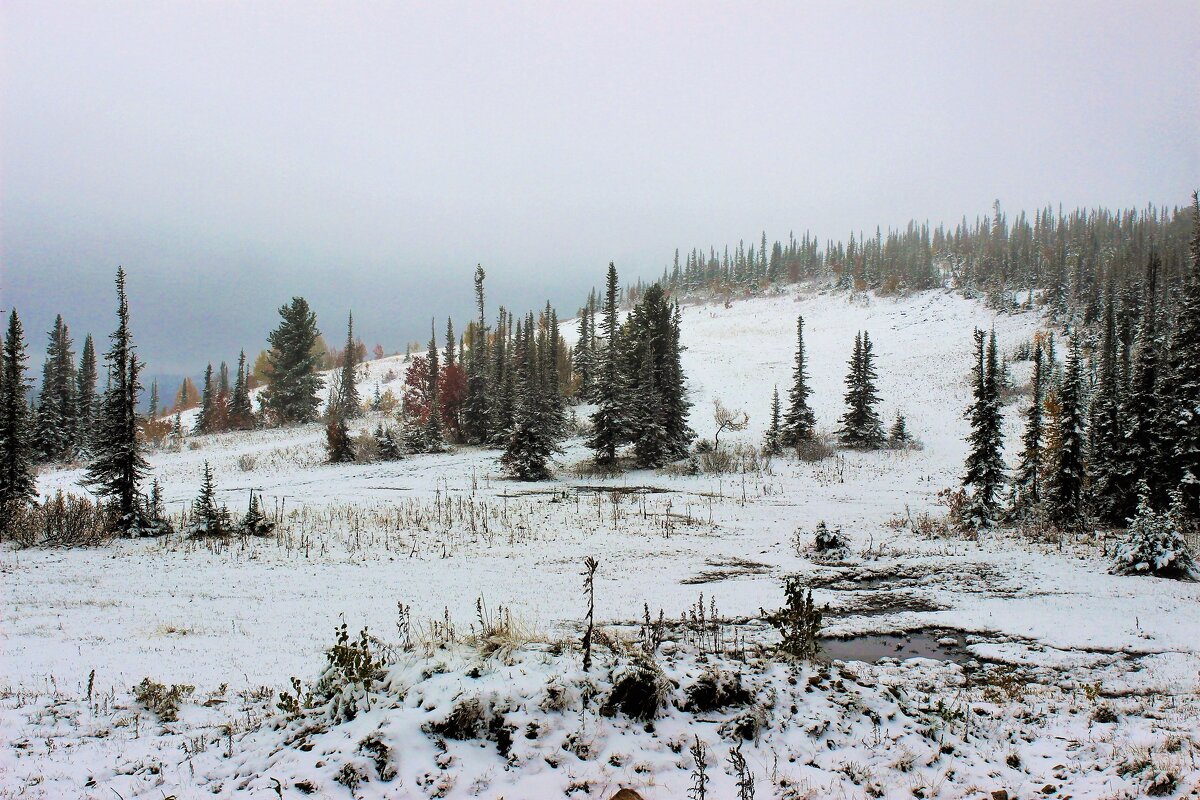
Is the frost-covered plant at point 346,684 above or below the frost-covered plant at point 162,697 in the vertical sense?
above

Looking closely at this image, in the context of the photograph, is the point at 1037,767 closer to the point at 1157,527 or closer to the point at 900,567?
the point at 900,567

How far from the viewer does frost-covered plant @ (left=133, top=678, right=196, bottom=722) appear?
606cm

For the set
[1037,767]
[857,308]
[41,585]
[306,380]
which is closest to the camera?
[1037,767]

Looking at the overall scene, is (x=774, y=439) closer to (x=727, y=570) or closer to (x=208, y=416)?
(x=727, y=570)

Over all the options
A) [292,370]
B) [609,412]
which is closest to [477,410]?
[609,412]

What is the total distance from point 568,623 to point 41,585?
1074cm

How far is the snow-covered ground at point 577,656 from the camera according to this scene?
16.0 ft

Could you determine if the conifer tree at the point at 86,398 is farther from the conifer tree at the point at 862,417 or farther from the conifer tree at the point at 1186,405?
the conifer tree at the point at 1186,405

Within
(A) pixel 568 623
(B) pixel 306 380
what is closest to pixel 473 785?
(A) pixel 568 623

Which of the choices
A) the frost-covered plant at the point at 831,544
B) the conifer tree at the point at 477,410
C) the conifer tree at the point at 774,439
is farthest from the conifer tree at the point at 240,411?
the frost-covered plant at the point at 831,544

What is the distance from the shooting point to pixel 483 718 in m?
5.18

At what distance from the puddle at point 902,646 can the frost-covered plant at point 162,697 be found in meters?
8.31

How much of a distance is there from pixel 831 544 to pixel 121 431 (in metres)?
21.7

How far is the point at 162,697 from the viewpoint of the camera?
20.7ft
